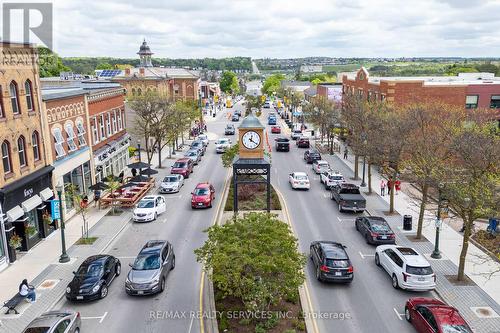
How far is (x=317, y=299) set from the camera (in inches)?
779

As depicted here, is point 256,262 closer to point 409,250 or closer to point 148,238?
point 409,250

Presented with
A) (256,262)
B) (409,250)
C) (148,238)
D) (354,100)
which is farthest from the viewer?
(354,100)

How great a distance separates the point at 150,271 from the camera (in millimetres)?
20422

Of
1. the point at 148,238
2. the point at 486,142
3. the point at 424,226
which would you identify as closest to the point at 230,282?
the point at 148,238

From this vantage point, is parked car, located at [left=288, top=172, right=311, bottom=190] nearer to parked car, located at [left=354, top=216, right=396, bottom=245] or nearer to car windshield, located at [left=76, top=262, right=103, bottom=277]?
parked car, located at [left=354, top=216, right=396, bottom=245]

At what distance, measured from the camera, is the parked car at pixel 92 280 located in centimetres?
1944

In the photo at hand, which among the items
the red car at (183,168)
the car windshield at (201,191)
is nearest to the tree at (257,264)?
the car windshield at (201,191)

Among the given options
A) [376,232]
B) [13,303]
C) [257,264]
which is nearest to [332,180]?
[376,232]

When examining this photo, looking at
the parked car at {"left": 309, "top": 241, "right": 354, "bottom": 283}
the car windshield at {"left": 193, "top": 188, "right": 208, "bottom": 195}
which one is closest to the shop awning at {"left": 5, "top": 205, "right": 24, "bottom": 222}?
the car windshield at {"left": 193, "top": 188, "right": 208, "bottom": 195}

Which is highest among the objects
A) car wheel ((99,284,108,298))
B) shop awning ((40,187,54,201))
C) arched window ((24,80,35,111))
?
arched window ((24,80,35,111))

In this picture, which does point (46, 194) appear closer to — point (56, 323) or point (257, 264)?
point (56, 323)

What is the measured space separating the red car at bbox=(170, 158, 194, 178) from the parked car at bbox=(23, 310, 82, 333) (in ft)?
91.2

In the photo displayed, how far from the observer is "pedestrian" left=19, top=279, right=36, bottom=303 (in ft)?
63.1

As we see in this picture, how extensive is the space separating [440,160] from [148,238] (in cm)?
1780
